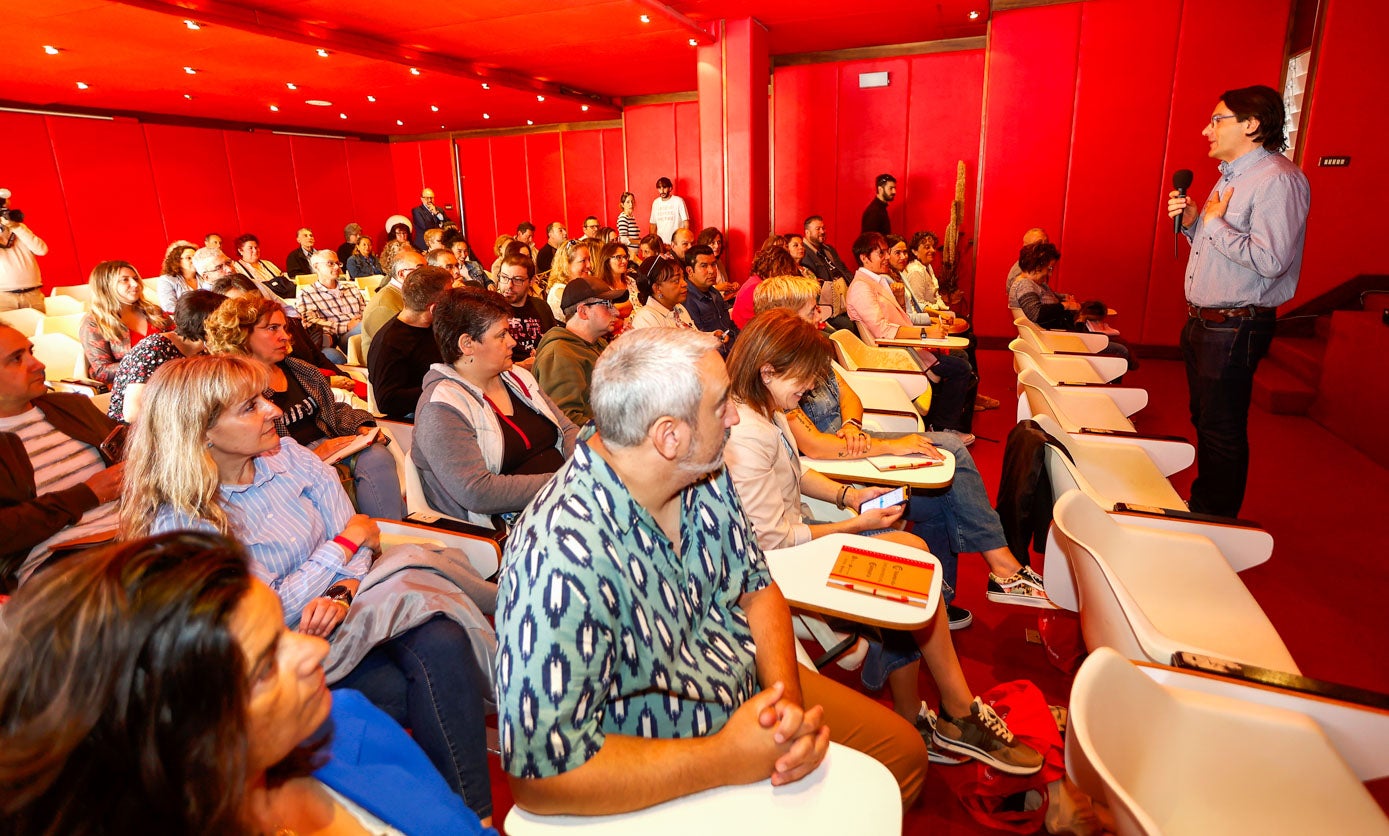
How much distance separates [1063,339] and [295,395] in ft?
15.4

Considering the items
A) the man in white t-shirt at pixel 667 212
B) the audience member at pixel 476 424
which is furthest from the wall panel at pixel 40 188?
the audience member at pixel 476 424

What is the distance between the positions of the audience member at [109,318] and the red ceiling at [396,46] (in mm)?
2191

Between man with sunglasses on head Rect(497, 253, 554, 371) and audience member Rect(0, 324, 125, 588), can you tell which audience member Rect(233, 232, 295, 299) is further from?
audience member Rect(0, 324, 125, 588)

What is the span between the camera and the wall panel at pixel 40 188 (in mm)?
9758

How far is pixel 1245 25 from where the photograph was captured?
6371mm

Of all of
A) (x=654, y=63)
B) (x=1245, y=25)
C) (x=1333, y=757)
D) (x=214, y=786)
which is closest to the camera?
(x=214, y=786)

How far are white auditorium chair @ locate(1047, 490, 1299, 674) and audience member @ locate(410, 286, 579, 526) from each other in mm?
1734

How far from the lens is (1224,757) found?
51.6 inches

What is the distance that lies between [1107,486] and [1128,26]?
6.09m

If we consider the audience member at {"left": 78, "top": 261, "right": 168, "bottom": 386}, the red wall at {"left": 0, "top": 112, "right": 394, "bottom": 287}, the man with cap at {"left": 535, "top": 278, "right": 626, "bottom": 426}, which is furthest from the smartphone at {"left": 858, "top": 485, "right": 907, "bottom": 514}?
the red wall at {"left": 0, "top": 112, "right": 394, "bottom": 287}

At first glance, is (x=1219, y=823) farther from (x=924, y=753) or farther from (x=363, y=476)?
(x=363, y=476)

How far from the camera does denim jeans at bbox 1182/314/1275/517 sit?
309 cm

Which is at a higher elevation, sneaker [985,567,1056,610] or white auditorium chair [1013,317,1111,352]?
white auditorium chair [1013,317,1111,352]

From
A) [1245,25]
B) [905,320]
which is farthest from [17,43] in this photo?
[1245,25]
